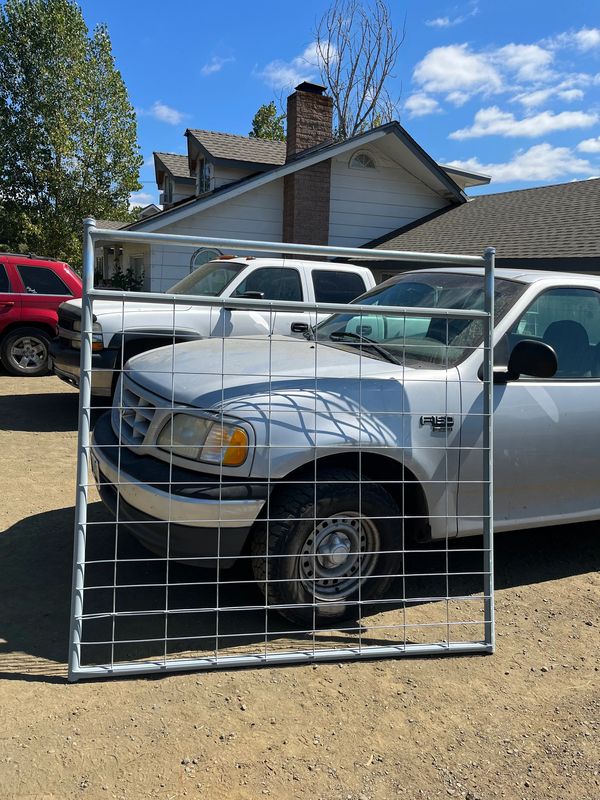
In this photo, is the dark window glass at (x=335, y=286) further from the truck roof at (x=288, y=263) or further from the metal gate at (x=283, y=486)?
the metal gate at (x=283, y=486)

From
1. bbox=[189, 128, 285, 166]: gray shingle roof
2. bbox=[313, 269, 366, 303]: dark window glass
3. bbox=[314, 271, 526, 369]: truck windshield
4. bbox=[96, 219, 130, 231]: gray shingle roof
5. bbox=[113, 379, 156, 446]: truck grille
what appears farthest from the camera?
bbox=[96, 219, 130, 231]: gray shingle roof

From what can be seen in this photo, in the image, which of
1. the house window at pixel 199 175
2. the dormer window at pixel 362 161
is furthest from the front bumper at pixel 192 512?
the house window at pixel 199 175

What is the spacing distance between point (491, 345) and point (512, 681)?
1.64 meters

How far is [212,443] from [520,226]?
12.7 metres

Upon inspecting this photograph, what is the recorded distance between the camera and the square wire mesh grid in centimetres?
338

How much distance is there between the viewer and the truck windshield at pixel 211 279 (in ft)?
28.9

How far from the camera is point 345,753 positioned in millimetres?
2814

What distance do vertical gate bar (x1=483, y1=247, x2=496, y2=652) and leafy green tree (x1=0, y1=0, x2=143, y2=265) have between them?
27.7 meters

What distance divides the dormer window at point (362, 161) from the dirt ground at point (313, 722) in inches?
597

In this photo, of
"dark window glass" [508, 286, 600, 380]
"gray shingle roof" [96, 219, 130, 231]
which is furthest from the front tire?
"gray shingle roof" [96, 219, 130, 231]

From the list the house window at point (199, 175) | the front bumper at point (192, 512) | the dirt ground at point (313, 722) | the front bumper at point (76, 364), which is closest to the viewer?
the dirt ground at point (313, 722)

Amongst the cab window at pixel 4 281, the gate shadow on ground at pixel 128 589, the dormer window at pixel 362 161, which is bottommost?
the gate shadow on ground at pixel 128 589

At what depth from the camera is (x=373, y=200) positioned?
18.0m

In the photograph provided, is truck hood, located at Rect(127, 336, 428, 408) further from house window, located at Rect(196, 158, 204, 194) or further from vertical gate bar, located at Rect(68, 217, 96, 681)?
house window, located at Rect(196, 158, 204, 194)
